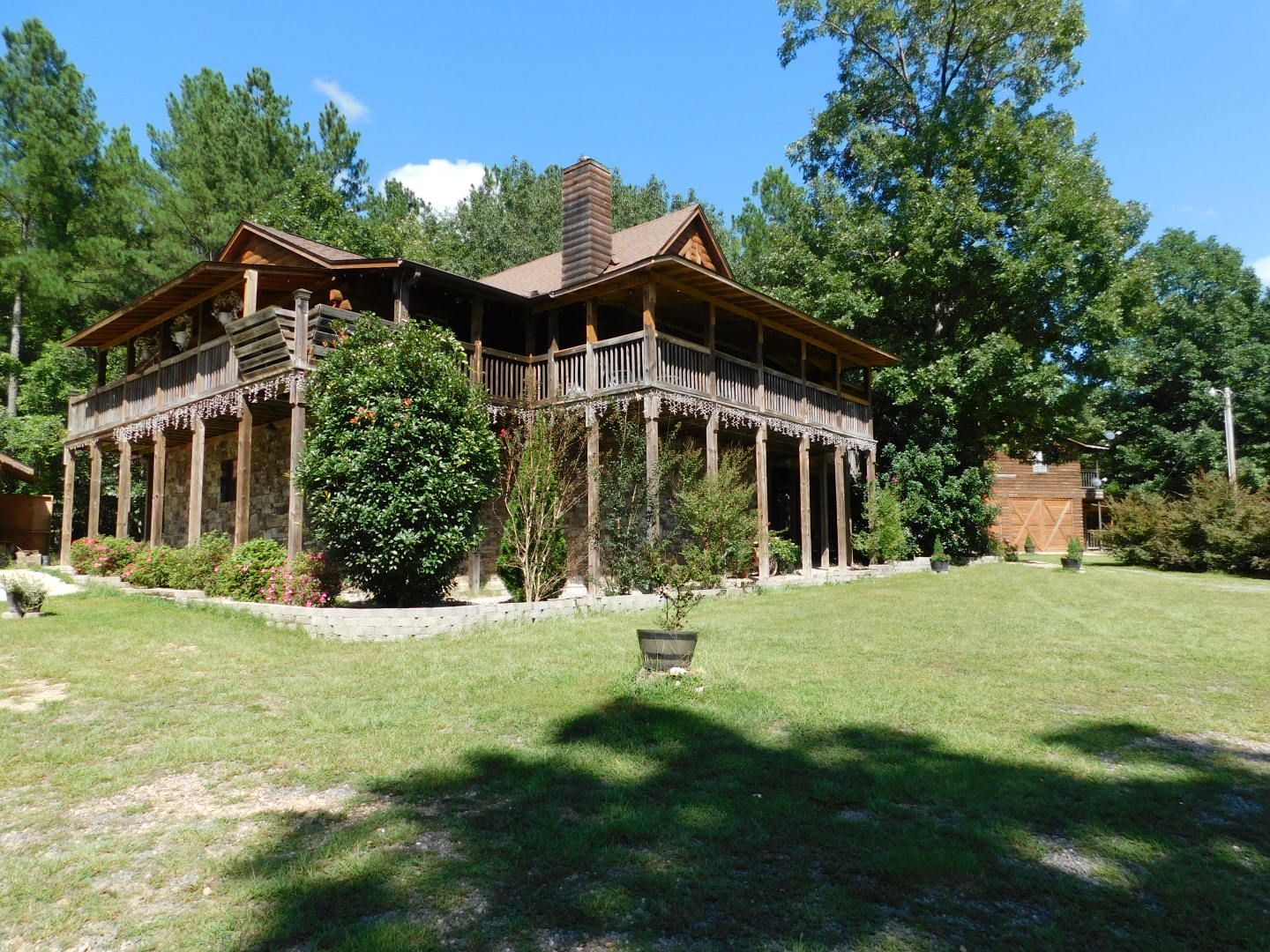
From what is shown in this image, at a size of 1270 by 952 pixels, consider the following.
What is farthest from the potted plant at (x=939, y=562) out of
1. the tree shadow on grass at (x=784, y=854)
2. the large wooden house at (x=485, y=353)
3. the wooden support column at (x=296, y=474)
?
the tree shadow on grass at (x=784, y=854)

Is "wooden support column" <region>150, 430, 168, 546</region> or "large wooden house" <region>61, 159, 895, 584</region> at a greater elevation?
"large wooden house" <region>61, 159, 895, 584</region>

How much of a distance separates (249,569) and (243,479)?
246 cm

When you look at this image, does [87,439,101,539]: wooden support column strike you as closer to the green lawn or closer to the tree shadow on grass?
the green lawn

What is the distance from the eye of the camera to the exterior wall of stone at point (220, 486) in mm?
17484

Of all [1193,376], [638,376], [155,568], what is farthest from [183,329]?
[1193,376]

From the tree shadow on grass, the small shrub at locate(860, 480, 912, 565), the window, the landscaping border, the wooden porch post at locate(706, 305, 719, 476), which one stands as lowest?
the tree shadow on grass

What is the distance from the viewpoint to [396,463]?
10.9 meters

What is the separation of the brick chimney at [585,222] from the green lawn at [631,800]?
1214 centimetres

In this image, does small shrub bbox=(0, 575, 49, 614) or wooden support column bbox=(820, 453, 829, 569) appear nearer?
small shrub bbox=(0, 575, 49, 614)

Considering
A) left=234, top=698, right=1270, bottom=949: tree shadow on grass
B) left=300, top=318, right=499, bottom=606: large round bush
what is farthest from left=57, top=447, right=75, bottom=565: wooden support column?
left=234, top=698, right=1270, bottom=949: tree shadow on grass

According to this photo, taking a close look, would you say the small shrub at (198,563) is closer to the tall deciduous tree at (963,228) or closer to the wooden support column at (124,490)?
the wooden support column at (124,490)

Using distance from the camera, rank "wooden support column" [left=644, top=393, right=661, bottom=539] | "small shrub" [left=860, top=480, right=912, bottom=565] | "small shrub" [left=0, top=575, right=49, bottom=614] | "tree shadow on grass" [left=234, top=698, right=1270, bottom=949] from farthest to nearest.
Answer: "small shrub" [left=860, top=480, right=912, bottom=565] → "wooden support column" [left=644, top=393, right=661, bottom=539] → "small shrub" [left=0, top=575, right=49, bottom=614] → "tree shadow on grass" [left=234, top=698, right=1270, bottom=949]

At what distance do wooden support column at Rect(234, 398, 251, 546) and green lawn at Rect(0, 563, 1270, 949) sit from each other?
5.12m

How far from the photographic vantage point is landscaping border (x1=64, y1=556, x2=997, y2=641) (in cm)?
1014
